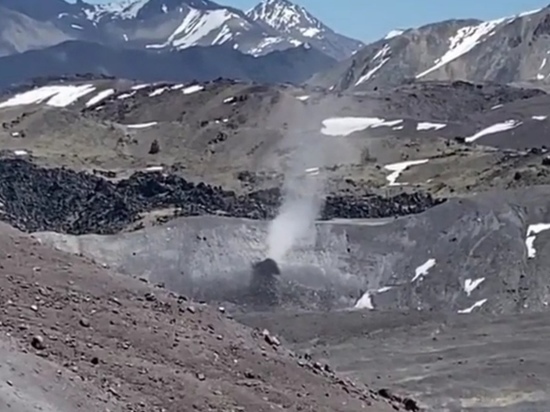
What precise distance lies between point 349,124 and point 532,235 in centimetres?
5553

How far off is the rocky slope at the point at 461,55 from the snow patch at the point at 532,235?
11932 centimetres

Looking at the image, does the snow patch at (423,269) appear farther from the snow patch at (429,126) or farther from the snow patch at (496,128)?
the snow patch at (429,126)

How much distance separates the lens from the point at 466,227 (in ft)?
118

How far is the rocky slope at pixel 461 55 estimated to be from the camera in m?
163

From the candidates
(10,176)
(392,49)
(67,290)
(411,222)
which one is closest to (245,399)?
(67,290)

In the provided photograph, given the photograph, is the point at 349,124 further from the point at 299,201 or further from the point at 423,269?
the point at 423,269

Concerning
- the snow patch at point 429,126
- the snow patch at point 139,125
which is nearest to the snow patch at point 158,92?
the snow patch at point 139,125

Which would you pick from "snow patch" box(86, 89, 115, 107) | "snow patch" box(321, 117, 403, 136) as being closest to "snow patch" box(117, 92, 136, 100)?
"snow patch" box(86, 89, 115, 107)

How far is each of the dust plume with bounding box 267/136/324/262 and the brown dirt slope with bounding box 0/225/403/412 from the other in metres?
19.9

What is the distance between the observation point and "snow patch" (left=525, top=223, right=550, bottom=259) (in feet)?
112

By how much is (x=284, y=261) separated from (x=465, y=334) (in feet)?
27.8

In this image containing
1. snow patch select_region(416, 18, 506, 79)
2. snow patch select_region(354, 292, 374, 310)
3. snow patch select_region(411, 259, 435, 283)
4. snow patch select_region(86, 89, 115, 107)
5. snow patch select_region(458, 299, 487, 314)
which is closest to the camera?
snow patch select_region(458, 299, 487, 314)

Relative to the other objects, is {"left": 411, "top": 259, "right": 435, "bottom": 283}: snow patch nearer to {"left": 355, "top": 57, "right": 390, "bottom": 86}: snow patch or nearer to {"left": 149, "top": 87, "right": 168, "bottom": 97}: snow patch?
{"left": 149, "top": 87, "right": 168, "bottom": 97}: snow patch

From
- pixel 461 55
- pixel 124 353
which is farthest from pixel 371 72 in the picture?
pixel 124 353
